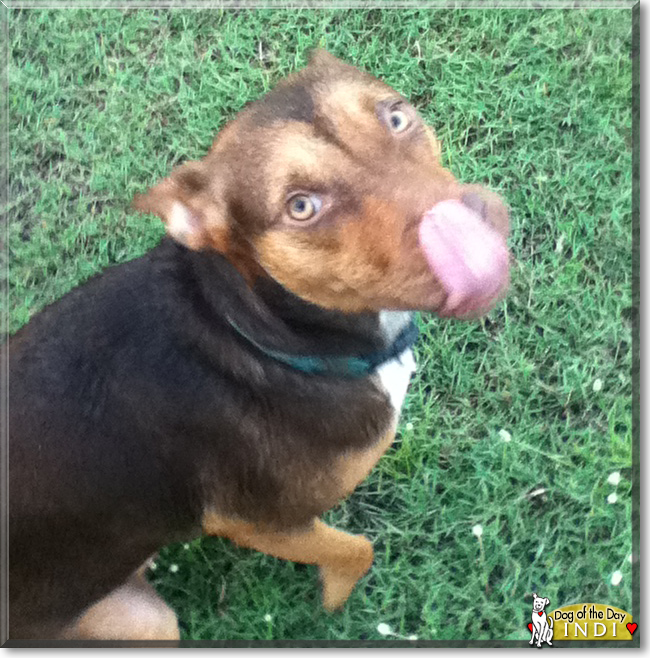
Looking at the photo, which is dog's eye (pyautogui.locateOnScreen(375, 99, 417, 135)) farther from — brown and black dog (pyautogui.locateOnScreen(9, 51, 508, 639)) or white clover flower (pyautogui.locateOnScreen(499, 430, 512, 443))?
white clover flower (pyautogui.locateOnScreen(499, 430, 512, 443))

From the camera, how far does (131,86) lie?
1984 millimetres

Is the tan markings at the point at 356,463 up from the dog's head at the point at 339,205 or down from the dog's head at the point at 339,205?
down

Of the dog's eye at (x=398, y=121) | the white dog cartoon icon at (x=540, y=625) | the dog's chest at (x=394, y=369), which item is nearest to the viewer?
the dog's eye at (x=398, y=121)

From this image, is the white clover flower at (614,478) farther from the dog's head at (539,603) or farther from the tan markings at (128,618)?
the tan markings at (128,618)

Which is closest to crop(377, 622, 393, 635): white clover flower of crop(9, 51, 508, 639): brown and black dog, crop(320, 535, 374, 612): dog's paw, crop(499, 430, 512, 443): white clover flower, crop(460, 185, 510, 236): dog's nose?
crop(320, 535, 374, 612): dog's paw

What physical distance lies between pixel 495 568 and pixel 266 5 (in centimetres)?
176

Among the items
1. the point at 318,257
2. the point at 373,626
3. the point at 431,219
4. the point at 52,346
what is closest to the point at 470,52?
the point at 431,219

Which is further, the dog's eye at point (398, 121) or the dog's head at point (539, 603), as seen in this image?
the dog's head at point (539, 603)

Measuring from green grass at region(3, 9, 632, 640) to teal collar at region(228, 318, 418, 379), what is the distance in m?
0.38

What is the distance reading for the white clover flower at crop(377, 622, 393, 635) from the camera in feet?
6.49

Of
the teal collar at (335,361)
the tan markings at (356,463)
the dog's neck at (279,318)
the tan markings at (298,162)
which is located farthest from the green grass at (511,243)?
the tan markings at (298,162)

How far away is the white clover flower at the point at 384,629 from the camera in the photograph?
6.49ft

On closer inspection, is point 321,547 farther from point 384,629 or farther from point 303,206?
point 303,206

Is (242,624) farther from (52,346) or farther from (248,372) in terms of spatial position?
(52,346)
